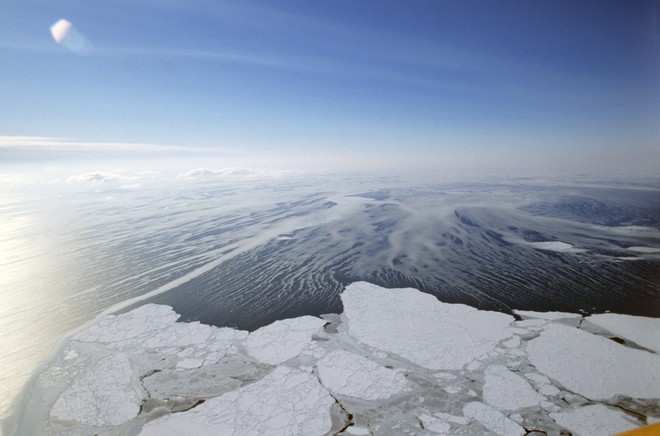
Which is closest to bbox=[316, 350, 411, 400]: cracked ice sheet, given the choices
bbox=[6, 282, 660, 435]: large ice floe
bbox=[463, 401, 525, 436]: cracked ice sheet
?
bbox=[6, 282, 660, 435]: large ice floe

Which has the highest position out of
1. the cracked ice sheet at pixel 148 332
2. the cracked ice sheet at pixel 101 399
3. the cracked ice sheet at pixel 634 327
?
the cracked ice sheet at pixel 634 327

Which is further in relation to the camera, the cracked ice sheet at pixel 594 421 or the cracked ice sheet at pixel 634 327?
the cracked ice sheet at pixel 634 327

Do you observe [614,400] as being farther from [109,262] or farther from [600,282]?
[109,262]

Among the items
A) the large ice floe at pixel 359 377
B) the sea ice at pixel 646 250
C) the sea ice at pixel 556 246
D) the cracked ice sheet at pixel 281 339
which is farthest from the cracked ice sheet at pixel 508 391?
the sea ice at pixel 646 250

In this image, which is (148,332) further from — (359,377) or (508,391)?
(508,391)

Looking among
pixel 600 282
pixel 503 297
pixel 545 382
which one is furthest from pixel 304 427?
pixel 600 282

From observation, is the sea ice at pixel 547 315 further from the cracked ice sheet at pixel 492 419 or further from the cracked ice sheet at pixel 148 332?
the cracked ice sheet at pixel 148 332
